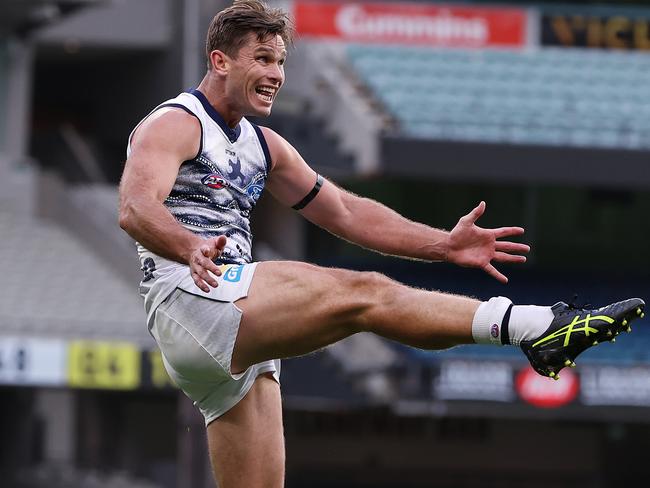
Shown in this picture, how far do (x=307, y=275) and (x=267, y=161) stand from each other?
864mm

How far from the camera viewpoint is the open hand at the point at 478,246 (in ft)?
20.9

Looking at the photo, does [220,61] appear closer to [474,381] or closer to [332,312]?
[332,312]

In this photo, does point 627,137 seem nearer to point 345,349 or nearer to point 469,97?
point 469,97

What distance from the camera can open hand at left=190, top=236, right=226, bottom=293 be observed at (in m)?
5.78

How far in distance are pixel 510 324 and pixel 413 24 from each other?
15.3m

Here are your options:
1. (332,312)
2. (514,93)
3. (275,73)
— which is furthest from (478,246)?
(514,93)

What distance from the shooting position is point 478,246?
6.45 metres

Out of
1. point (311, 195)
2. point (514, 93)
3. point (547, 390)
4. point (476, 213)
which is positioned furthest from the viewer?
point (514, 93)

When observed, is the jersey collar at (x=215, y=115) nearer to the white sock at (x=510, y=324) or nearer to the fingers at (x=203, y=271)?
the fingers at (x=203, y=271)

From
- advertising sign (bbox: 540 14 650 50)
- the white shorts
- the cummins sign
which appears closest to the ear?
the white shorts

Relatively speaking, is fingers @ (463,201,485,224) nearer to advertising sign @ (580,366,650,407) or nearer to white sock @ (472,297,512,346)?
white sock @ (472,297,512,346)

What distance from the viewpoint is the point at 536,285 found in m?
19.9

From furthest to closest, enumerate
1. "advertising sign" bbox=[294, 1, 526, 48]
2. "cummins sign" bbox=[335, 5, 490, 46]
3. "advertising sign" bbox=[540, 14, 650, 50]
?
"advertising sign" bbox=[540, 14, 650, 50], "cummins sign" bbox=[335, 5, 490, 46], "advertising sign" bbox=[294, 1, 526, 48]

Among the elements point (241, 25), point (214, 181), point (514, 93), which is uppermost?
point (241, 25)
